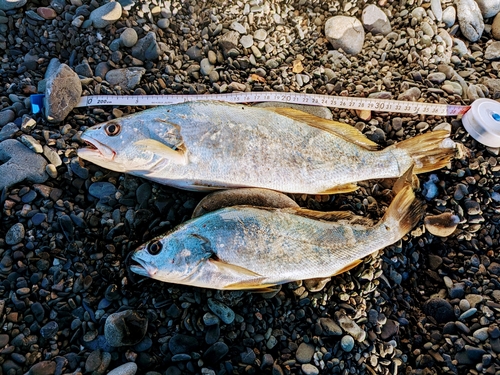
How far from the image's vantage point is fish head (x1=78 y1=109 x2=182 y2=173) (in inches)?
148

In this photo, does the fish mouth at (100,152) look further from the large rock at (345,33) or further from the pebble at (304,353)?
the large rock at (345,33)

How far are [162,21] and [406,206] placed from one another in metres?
3.39

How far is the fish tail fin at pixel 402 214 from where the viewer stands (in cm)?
381

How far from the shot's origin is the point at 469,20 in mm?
5242

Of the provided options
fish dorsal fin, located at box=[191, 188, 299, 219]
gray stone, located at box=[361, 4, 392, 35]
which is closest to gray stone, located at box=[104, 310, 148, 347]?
fish dorsal fin, located at box=[191, 188, 299, 219]

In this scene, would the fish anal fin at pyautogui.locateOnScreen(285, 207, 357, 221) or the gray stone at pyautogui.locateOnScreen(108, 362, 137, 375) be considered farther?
the fish anal fin at pyautogui.locateOnScreen(285, 207, 357, 221)

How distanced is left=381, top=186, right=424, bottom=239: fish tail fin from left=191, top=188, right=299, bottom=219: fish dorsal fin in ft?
2.75

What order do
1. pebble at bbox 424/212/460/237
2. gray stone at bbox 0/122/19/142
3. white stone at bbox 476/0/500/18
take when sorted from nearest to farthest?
1. pebble at bbox 424/212/460/237
2. gray stone at bbox 0/122/19/142
3. white stone at bbox 476/0/500/18

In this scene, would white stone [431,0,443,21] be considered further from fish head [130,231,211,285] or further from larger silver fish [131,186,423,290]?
fish head [130,231,211,285]

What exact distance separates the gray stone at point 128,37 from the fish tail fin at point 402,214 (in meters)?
3.32

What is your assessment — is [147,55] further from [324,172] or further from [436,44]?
[436,44]

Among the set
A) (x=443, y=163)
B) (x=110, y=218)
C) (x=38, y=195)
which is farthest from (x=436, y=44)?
(x=38, y=195)

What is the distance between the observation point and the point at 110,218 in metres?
4.02

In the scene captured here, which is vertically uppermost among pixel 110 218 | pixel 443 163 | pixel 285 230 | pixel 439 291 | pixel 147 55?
pixel 147 55
